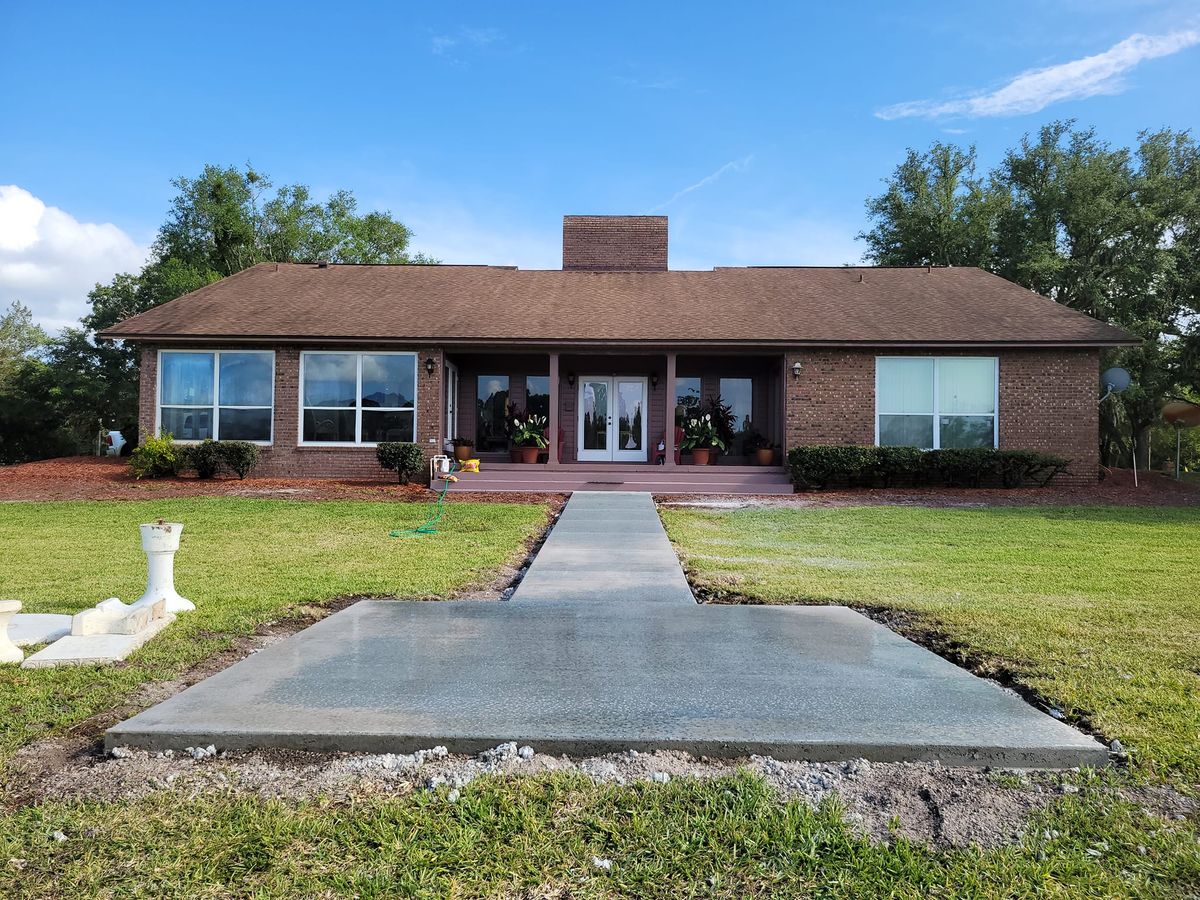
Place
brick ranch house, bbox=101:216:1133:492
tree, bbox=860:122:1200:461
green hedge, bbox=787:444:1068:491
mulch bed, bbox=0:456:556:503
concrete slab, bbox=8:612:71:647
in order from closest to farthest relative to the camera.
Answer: concrete slab, bbox=8:612:71:647 → mulch bed, bbox=0:456:556:503 → green hedge, bbox=787:444:1068:491 → brick ranch house, bbox=101:216:1133:492 → tree, bbox=860:122:1200:461

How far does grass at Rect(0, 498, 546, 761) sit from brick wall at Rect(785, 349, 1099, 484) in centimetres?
754

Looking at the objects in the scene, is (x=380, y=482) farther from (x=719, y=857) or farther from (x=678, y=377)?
(x=719, y=857)

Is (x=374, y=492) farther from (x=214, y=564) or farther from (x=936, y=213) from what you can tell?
(x=936, y=213)

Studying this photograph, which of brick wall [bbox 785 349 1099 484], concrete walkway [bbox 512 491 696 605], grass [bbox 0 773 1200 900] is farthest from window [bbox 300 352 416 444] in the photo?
grass [bbox 0 773 1200 900]

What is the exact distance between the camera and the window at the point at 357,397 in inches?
648

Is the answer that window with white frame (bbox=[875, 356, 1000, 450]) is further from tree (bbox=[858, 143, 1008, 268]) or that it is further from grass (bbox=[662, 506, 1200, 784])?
tree (bbox=[858, 143, 1008, 268])

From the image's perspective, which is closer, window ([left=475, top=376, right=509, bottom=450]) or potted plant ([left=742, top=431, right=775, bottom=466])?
potted plant ([left=742, top=431, right=775, bottom=466])

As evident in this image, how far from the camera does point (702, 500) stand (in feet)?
44.7

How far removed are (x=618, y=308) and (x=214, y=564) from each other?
41.4 ft

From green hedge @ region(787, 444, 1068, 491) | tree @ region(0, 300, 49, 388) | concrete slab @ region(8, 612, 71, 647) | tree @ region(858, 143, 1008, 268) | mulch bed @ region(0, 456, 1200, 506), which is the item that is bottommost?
concrete slab @ region(8, 612, 71, 647)

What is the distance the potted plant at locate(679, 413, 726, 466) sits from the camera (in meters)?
16.7

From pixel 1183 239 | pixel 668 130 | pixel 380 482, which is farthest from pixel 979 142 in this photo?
pixel 380 482

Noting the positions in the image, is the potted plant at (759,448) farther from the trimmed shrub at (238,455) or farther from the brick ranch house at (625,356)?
the trimmed shrub at (238,455)

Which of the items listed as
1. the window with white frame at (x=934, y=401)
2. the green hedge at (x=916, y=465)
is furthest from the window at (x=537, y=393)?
the window with white frame at (x=934, y=401)
